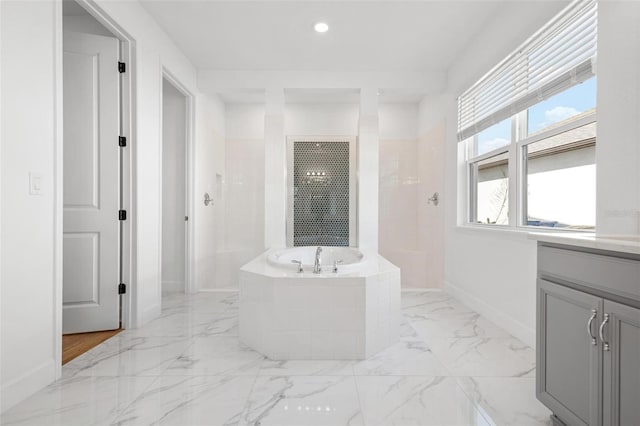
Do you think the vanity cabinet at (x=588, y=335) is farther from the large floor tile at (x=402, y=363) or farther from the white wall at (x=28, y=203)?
the white wall at (x=28, y=203)

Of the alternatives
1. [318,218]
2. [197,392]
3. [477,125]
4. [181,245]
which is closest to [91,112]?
[181,245]

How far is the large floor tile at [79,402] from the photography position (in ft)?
4.80

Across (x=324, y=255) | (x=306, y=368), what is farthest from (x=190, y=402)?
(x=324, y=255)

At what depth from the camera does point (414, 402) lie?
1.61m

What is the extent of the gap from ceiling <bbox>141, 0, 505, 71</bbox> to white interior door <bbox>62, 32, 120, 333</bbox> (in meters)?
0.67

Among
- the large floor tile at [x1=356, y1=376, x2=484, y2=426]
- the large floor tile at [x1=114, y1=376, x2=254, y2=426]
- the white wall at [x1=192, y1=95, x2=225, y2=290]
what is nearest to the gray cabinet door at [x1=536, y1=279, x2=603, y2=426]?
the large floor tile at [x1=356, y1=376, x2=484, y2=426]

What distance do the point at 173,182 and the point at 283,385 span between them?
2823 millimetres

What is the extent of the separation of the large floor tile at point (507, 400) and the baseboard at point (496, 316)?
0.56 m

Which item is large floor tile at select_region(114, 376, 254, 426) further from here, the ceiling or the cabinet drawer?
the ceiling

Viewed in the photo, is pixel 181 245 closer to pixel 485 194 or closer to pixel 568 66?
pixel 485 194

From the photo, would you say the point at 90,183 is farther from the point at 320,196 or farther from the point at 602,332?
the point at 602,332

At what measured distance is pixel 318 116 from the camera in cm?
447

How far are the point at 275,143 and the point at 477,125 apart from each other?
2087 mm

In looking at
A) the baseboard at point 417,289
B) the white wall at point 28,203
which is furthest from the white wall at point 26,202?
the baseboard at point 417,289
